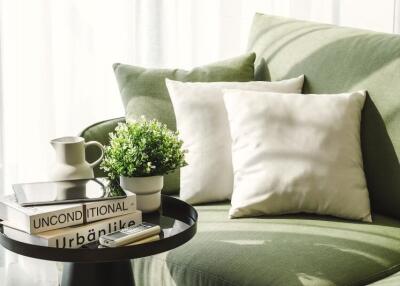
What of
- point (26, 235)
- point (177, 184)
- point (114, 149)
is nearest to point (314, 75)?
point (177, 184)

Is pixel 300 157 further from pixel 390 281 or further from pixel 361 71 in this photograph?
pixel 390 281

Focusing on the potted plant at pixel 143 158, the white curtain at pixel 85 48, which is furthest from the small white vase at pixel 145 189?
the white curtain at pixel 85 48

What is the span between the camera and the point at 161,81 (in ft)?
7.61

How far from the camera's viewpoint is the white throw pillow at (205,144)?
211 centimetres

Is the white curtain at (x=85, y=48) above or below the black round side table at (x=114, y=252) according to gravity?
above

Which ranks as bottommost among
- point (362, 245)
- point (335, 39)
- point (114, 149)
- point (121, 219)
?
point (362, 245)

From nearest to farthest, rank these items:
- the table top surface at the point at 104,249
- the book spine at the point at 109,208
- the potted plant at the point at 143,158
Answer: the table top surface at the point at 104,249 < the book spine at the point at 109,208 < the potted plant at the point at 143,158

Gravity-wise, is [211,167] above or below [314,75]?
below

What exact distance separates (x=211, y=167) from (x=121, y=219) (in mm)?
524

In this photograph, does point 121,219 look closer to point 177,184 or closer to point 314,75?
point 177,184

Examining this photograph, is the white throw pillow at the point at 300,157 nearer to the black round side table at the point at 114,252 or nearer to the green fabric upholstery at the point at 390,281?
the black round side table at the point at 114,252

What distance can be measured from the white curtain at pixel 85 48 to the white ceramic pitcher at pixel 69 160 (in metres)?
0.94

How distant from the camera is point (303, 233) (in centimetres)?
186

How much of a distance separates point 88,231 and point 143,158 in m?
0.24
